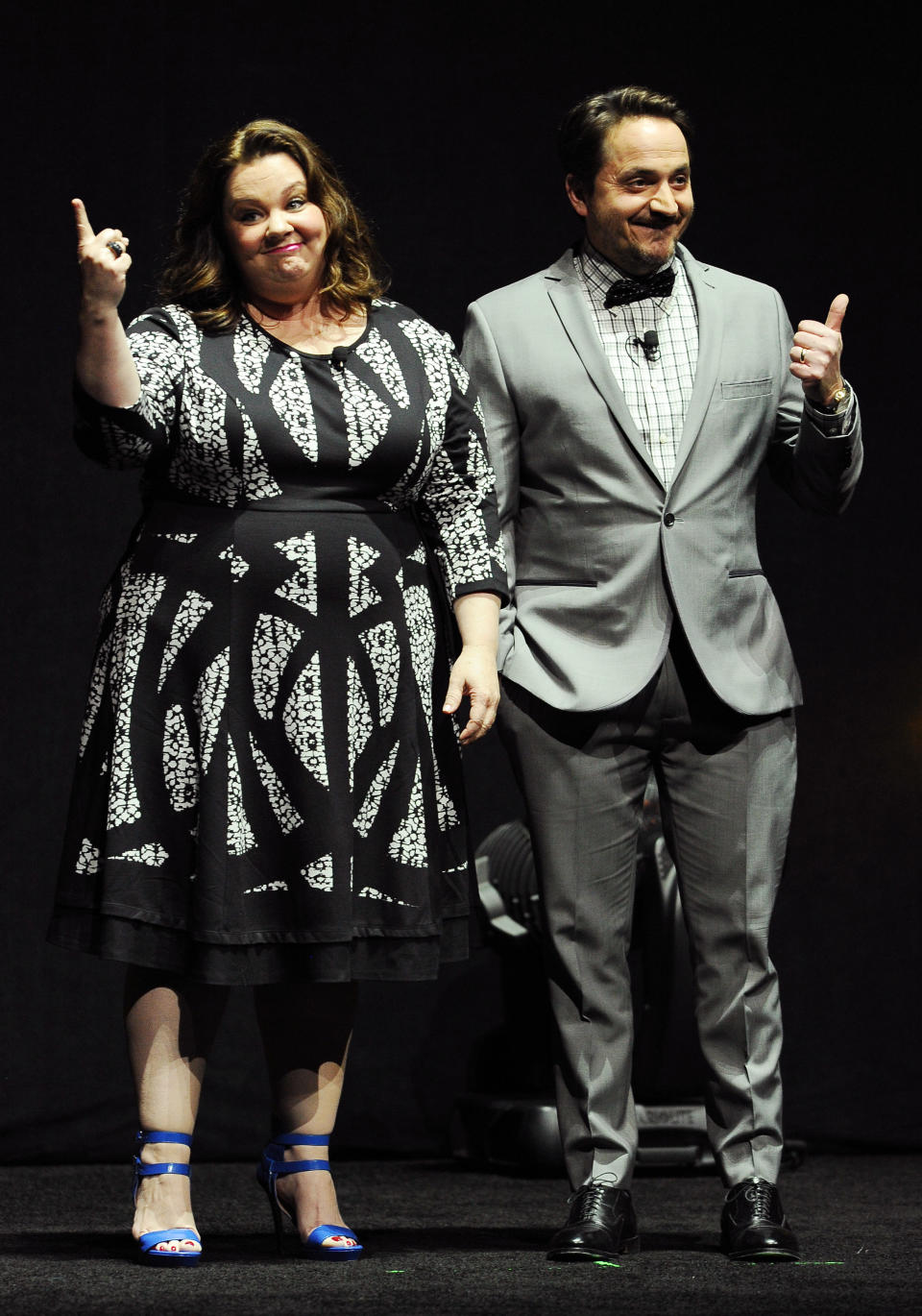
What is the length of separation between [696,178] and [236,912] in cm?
221

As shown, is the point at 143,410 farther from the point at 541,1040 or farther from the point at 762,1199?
the point at 541,1040

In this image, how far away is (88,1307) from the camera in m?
1.77

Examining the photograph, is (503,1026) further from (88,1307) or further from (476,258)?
(88,1307)

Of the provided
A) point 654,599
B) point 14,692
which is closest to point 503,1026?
point 14,692

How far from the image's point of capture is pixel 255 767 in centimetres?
205

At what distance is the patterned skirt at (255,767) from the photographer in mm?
2031

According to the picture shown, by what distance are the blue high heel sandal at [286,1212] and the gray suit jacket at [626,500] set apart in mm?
612

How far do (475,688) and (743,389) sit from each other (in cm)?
55

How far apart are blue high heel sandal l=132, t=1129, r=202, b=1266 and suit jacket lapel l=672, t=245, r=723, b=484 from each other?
101cm

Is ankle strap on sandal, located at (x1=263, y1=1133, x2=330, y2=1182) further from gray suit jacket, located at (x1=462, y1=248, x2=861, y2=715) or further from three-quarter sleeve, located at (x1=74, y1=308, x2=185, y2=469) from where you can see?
three-quarter sleeve, located at (x1=74, y1=308, x2=185, y2=469)

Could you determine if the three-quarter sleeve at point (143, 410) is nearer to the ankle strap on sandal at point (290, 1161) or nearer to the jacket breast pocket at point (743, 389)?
the jacket breast pocket at point (743, 389)

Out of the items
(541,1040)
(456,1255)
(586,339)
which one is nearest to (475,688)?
(586,339)

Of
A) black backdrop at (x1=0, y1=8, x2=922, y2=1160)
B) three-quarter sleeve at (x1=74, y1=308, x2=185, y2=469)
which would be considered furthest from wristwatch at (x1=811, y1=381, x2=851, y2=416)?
black backdrop at (x1=0, y1=8, x2=922, y2=1160)

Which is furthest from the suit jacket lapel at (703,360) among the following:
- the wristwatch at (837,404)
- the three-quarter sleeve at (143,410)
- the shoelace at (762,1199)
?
the shoelace at (762,1199)
